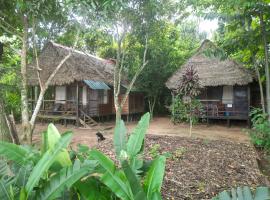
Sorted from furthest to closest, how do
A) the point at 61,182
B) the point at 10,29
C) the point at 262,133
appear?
the point at 262,133 < the point at 10,29 < the point at 61,182

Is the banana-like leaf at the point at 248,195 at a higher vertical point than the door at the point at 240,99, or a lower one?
lower

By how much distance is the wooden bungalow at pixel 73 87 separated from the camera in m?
17.9

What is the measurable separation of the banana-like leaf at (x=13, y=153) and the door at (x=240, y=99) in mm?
16237

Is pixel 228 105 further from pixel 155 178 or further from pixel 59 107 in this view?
pixel 155 178

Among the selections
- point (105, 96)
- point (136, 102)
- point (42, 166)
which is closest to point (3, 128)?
point (42, 166)

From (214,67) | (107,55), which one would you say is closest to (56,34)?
(214,67)

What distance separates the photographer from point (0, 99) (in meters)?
5.52

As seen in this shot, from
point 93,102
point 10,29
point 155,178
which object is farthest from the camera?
point 93,102

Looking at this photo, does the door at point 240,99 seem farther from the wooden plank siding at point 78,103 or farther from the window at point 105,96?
the window at point 105,96

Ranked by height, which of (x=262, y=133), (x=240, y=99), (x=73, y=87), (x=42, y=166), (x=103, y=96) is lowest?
(x=262, y=133)

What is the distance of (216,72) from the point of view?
1848 cm

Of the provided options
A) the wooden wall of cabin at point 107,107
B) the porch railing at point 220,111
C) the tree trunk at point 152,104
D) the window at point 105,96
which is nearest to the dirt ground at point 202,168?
the porch railing at point 220,111

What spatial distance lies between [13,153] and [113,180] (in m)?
1.12

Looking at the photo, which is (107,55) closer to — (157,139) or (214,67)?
(214,67)
